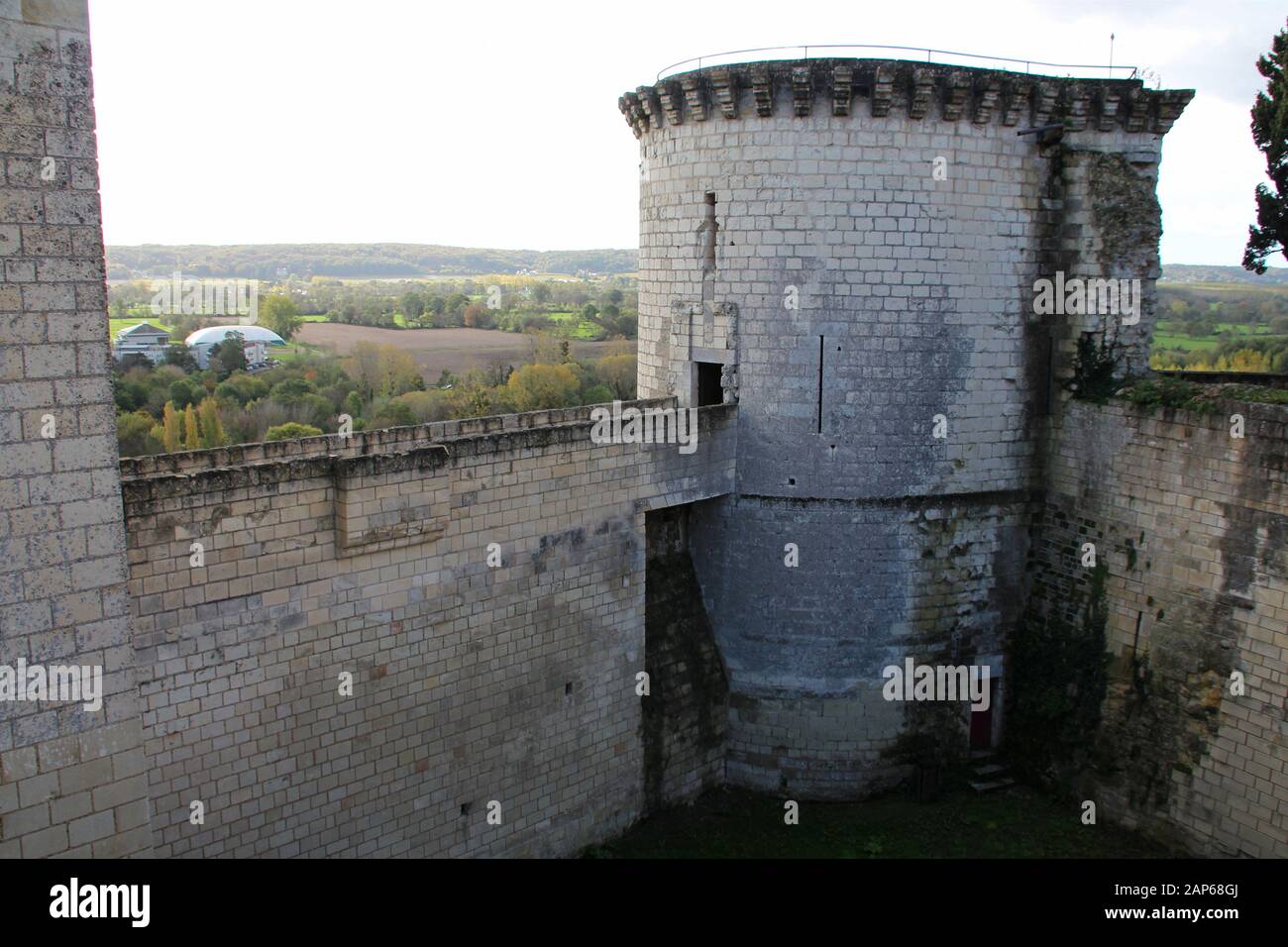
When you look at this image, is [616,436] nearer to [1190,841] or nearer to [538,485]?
[538,485]

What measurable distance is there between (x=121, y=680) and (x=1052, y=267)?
12307mm

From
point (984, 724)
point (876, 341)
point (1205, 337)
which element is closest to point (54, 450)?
point (876, 341)

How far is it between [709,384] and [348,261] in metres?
160

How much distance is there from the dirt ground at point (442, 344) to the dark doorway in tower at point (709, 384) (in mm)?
51086

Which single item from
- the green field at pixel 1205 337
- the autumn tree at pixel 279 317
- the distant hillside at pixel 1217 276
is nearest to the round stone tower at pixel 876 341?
the green field at pixel 1205 337

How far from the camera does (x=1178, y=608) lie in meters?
12.8

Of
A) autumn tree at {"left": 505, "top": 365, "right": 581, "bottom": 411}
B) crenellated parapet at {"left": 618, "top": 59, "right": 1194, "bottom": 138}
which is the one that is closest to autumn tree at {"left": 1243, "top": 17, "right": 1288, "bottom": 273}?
crenellated parapet at {"left": 618, "top": 59, "right": 1194, "bottom": 138}

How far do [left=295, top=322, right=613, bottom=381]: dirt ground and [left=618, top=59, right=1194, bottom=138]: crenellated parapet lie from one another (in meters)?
52.4

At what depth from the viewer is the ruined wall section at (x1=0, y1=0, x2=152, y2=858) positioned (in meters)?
6.16

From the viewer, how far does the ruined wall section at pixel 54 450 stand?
20.2 feet

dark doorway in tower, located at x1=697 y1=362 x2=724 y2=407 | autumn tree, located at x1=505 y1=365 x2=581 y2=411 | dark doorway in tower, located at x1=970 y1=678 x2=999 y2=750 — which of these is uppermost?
dark doorway in tower, located at x1=697 y1=362 x2=724 y2=407

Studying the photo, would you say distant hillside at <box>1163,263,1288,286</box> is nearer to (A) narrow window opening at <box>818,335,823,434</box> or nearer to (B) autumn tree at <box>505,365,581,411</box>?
(B) autumn tree at <box>505,365,581,411</box>

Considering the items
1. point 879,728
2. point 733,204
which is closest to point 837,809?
point 879,728
